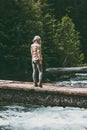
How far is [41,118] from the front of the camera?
14836 millimetres

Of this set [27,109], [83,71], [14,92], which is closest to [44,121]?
[27,109]

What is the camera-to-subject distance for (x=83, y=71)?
3453cm

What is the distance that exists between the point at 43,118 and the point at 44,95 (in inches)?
89.7

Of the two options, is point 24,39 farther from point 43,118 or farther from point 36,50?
point 43,118

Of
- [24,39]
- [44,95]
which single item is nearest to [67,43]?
[24,39]

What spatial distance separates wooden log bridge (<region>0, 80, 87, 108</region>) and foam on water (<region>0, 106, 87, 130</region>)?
1.04 ft

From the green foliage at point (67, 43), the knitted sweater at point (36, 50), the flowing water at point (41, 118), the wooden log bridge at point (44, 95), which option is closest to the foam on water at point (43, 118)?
the flowing water at point (41, 118)

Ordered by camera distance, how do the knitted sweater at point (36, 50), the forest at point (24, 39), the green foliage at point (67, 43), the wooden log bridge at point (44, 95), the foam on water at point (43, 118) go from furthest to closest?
the green foliage at point (67, 43) → the forest at point (24, 39) → the knitted sweater at point (36, 50) → the wooden log bridge at point (44, 95) → the foam on water at point (43, 118)

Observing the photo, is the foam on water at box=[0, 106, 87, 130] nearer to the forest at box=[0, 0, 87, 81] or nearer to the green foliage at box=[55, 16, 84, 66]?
the forest at box=[0, 0, 87, 81]

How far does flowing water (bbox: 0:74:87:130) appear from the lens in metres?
13.4

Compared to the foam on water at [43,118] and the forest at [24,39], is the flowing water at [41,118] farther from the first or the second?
the forest at [24,39]

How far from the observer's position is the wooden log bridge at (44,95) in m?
16.3

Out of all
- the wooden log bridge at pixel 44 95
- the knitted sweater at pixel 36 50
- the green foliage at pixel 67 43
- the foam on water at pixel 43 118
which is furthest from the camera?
the green foliage at pixel 67 43

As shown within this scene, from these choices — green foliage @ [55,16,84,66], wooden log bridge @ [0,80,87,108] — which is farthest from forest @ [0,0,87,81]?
wooden log bridge @ [0,80,87,108]
